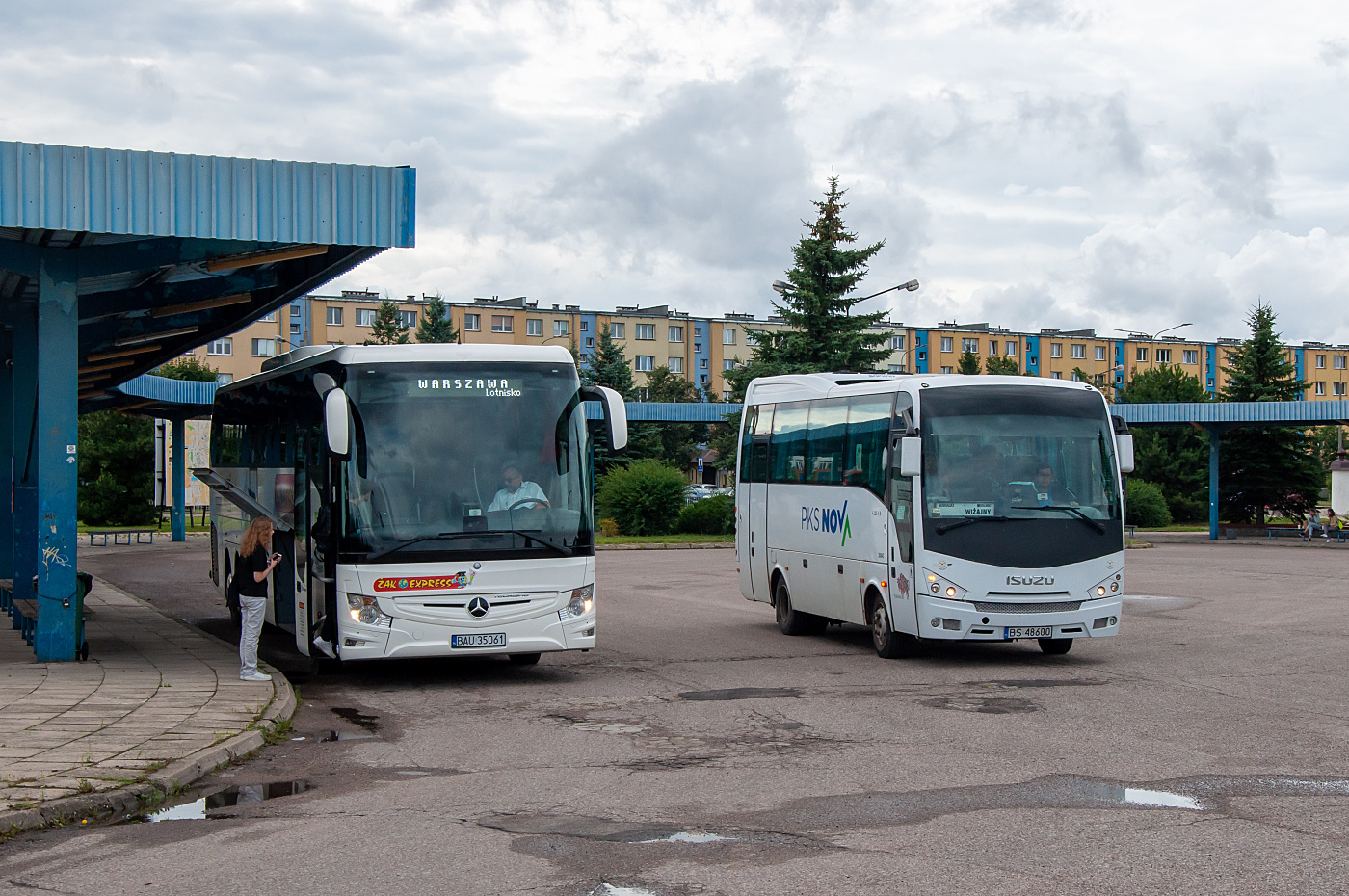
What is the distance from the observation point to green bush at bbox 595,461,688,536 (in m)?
48.6

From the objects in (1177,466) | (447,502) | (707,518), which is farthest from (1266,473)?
(447,502)

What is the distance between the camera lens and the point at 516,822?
7293 mm

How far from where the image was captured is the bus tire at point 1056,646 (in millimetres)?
15344

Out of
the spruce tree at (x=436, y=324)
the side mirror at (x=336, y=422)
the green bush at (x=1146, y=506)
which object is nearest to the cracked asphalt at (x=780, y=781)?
the side mirror at (x=336, y=422)

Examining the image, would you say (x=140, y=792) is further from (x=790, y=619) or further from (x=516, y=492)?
(x=790, y=619)

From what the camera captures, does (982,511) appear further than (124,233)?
Yes

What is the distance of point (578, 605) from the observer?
A: 512 inches

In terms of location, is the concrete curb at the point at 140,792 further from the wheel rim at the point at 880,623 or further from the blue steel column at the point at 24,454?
the blue steel column at the point at 24,454

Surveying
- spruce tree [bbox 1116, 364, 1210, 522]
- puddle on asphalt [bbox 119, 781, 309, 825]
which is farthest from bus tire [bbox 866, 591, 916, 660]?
spruce tree [bbox 1116, 364, 1210, 522]

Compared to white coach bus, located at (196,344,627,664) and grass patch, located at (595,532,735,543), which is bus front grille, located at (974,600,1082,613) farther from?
grass patch, located at (595,532,735,543)

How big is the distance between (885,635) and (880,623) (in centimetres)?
17

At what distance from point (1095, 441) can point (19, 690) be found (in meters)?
10.4

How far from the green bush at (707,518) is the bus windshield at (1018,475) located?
34.3 meters

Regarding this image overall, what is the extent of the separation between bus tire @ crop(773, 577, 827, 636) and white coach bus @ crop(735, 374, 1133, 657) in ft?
6.19
